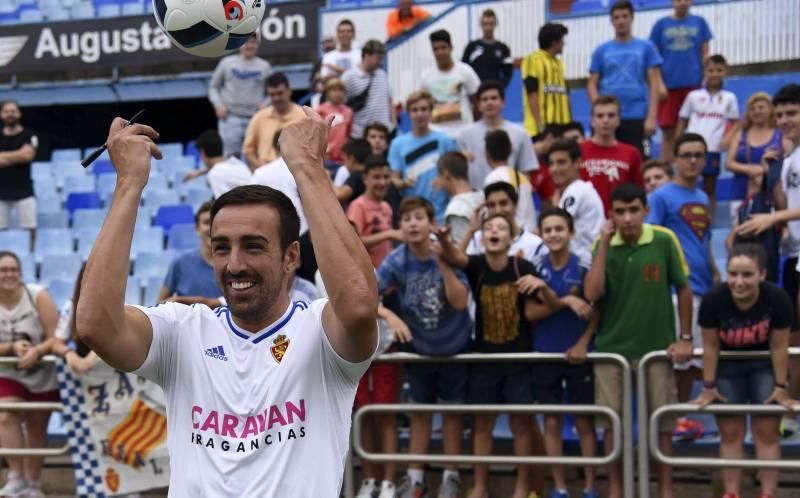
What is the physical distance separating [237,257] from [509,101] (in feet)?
42.0

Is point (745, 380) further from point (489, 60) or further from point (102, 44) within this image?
point (102, 44)

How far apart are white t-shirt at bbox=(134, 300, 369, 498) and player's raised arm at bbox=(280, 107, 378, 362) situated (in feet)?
0.72

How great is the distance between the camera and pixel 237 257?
3.36 metres

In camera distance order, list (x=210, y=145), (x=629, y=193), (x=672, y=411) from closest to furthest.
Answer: (x=672, y=411) < (x=629, y=193) < (x=210, y=145)

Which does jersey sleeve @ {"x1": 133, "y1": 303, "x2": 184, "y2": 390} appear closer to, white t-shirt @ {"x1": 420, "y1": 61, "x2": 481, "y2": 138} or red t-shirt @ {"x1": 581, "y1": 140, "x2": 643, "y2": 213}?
red t-shirt @ {"x1": 581, "y1": 140, "x2": 643, "y2": 213}

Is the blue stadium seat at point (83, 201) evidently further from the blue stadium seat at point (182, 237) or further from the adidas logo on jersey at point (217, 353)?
the adidas logo on jersey at point (217, 353)

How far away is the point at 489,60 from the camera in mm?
12648

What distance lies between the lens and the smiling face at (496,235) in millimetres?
7648

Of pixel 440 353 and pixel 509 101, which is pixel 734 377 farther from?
pixel 509 101

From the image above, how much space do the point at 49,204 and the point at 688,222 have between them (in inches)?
380

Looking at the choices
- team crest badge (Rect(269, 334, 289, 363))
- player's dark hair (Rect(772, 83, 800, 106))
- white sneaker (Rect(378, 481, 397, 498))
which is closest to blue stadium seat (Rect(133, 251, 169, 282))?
white sneaker (Rect(378, 481, 397, 498))

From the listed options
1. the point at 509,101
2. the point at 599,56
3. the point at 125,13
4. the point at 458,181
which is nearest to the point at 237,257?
the point at 458,181

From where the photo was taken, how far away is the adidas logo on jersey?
11.6 ft

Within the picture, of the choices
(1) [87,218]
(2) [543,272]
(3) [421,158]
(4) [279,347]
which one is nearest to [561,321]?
(2) [543,272]
